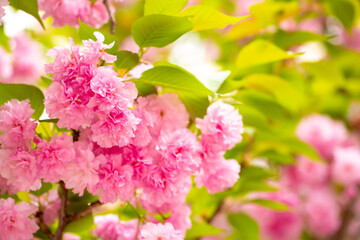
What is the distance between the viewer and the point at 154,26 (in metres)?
0.58

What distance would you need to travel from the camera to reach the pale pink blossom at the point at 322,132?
1.65 metres

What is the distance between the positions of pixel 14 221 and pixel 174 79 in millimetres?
292

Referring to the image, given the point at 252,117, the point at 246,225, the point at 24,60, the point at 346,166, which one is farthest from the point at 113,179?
the point at 346,166

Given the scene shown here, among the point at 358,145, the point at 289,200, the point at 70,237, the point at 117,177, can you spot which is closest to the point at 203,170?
the point at 117,177

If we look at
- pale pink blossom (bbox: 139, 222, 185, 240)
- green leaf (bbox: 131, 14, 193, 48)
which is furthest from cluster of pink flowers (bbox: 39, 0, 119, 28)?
pale pink blossom (bbox: 139, 222, 185, 240)

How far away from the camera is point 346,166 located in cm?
156

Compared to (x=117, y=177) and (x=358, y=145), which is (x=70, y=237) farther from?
(x=358, y=145)

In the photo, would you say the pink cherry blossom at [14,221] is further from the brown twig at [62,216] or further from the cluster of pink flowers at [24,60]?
the cluster of pink flowers at [24,60]

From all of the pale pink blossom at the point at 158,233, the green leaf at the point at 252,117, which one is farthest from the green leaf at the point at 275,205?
the pale pink blossom at the point at 158,233

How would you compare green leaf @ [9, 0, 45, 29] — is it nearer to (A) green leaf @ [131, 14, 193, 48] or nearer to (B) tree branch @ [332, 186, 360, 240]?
(A) green leaf @ [131, 14, 193, 48]

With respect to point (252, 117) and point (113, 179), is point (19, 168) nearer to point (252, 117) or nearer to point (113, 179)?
point (113, 179)

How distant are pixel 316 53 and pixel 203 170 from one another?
5.02 ft

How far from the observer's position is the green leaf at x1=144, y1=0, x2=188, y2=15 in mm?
603

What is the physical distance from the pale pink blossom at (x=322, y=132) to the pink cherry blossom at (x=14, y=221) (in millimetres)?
1294
